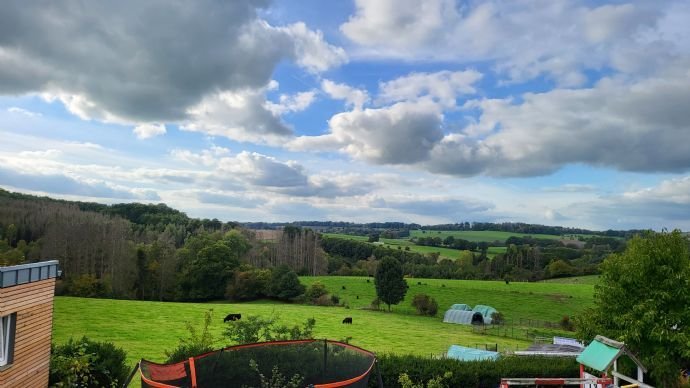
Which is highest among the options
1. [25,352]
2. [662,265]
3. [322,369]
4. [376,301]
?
[662,265]

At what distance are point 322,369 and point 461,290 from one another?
184 feet

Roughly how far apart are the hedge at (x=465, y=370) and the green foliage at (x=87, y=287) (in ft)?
154

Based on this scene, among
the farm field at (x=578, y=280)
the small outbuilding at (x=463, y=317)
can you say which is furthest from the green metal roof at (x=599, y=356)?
the farm field at (x=578, y=280)

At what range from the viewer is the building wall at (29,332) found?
1079cm

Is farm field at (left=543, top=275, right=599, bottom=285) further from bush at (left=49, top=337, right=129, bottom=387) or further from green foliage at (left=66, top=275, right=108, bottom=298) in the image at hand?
bush at (left=49, top=337, right=129, bottom=387)

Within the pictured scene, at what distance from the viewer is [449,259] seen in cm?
9631

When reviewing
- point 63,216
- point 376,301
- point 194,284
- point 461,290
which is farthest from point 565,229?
point 63,216

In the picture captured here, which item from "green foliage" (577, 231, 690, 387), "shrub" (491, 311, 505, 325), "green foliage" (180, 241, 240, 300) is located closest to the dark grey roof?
"green foliage" (577, 231, 690, 387)

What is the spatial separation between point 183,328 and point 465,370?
22754mm

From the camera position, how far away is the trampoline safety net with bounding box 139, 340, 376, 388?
7262mm

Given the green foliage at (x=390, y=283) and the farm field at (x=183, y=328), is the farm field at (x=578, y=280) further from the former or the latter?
the farm field at (x=183, y=328)

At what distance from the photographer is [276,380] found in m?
8.20

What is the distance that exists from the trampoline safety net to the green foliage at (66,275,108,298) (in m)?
51.0

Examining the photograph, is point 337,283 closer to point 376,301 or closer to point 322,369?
point 376,301
